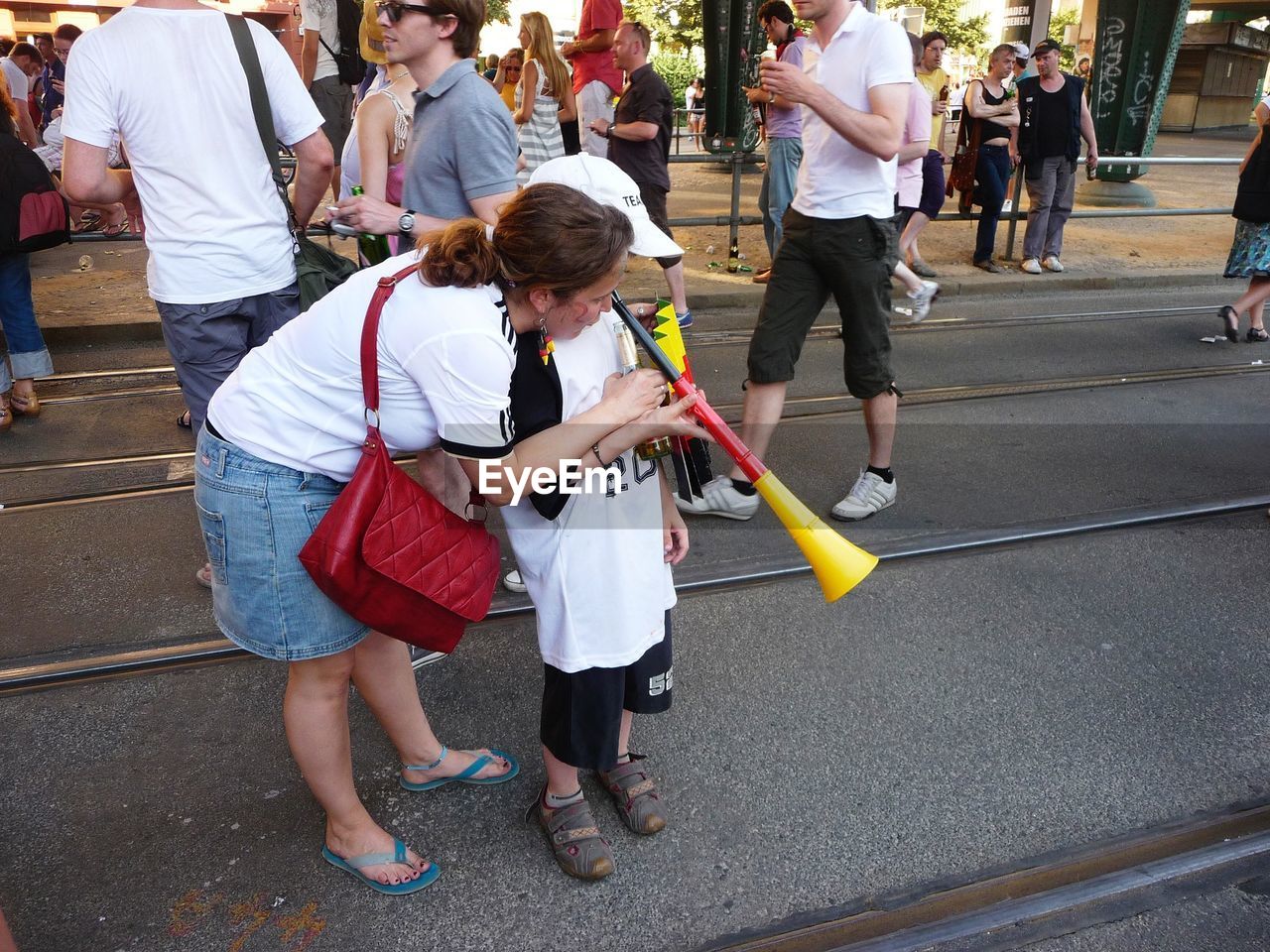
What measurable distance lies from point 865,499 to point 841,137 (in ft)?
4.79

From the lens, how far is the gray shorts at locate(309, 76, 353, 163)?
766cm

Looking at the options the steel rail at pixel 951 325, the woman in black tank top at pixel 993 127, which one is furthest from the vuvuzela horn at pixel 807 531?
the woman in black tank top at pixel 993 127

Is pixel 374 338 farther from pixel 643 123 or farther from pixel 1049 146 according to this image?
pixel 1049 146

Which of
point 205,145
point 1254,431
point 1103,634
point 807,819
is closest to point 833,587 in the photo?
point 807,819

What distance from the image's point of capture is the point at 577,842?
233cm

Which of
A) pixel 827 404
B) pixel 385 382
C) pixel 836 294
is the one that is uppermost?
pixel 385 382

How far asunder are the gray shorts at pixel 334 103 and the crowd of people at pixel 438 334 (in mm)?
2990

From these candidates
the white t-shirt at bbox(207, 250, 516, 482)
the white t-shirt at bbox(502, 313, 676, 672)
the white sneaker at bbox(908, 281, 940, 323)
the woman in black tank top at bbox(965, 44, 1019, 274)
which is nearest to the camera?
the white t-shirt at bbox(207, 250, 516, 482)

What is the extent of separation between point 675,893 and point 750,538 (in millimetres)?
1924

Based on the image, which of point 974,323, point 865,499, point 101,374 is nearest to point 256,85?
point 865,499

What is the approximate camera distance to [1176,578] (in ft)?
12.0

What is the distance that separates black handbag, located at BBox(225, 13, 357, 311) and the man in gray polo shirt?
12.1 inches

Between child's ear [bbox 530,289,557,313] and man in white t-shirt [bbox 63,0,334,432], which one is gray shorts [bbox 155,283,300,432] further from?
child's ear [bbox 530,289,557,313]

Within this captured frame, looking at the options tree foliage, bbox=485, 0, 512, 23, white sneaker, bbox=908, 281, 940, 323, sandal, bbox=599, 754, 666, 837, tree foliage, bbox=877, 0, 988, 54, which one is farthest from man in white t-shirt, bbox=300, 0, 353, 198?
tree foliage, bbox=877, 0, 988, 54
